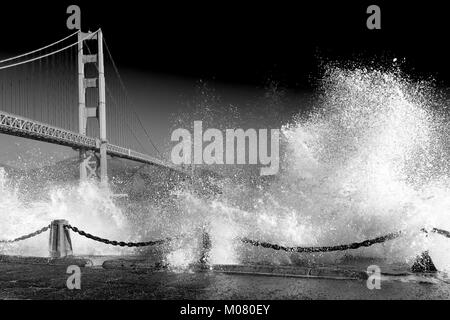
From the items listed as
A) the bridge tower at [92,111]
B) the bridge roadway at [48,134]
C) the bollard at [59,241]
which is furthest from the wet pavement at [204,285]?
the bridge tower at [92,111]

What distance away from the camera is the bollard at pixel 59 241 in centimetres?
959

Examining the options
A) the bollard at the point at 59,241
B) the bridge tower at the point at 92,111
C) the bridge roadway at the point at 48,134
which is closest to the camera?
the bollard at the point at 59,241

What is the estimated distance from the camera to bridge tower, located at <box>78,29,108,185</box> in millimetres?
44625

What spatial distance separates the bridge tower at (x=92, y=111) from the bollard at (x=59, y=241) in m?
34.8

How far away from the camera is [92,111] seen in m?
48.5

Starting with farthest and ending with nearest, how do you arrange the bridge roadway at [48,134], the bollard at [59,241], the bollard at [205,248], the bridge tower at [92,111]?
the bridge tower at [92,111], the bridge roadway at [48,134], the bollard at [59,241], the bollard at [205,248]

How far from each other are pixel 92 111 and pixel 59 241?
4101 centimetres

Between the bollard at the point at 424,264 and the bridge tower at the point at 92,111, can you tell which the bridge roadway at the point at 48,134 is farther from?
the bollard at the point at 424,264

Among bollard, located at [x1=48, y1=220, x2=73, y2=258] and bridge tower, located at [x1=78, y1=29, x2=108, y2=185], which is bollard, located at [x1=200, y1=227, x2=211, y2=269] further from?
bridge tower, located at [x1=78, y1=29, x2=108, y2=185]

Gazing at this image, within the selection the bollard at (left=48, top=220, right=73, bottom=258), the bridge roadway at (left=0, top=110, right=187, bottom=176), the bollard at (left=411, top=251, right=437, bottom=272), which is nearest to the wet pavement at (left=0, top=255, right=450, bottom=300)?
A: the bollard at (left=411, top=251, right=437, bottom=272)

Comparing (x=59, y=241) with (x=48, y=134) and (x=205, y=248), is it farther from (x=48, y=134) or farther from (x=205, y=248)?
(x=48, y=134)

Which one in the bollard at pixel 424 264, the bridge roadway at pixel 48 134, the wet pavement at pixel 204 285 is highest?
the bridge roadway at pixel 48 134
